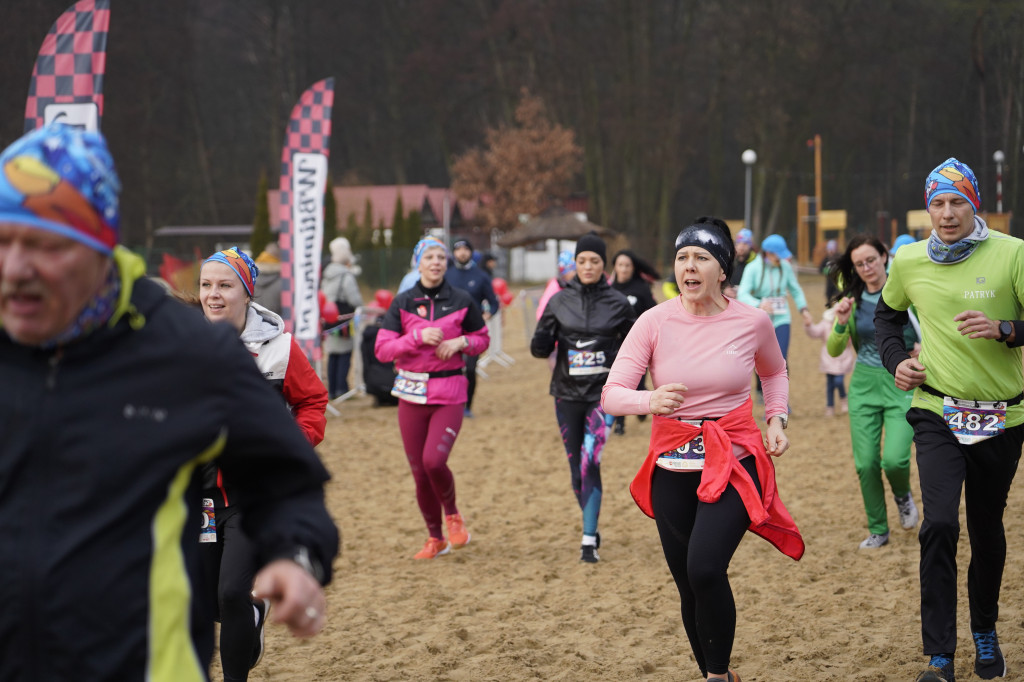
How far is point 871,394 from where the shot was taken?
293 inches

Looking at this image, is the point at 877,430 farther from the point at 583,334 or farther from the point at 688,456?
the point at 688,456

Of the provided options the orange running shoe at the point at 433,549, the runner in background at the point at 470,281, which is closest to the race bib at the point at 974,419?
the orange running shoe at the point at 433,549

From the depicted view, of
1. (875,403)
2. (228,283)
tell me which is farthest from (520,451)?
(228,283)

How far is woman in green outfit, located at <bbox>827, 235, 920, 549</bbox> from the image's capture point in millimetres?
7348

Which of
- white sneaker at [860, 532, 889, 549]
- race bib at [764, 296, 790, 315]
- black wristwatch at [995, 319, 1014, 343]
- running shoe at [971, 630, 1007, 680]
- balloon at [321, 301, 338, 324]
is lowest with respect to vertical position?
white sneaker at [860, 532, 889, 549]

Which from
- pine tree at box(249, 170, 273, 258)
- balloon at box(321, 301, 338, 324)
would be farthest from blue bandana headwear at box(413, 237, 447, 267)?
pine tree at box(249, 170, 273, 258)

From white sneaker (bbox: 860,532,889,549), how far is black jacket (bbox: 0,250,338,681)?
20.0ft

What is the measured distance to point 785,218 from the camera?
57.9 meters

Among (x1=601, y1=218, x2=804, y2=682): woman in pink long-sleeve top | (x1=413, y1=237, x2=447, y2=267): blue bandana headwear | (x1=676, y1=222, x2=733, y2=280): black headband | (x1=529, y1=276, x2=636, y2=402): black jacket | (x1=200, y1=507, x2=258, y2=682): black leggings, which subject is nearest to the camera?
(x1=200, y1=507, x2=258, y2=682): black leggings

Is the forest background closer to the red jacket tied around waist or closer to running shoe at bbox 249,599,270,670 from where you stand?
the red jacket tied around waist

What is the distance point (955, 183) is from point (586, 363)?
10.6ft

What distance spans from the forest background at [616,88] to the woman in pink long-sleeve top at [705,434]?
130ft

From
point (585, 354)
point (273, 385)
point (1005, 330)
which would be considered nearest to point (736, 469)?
point (1005, 330)

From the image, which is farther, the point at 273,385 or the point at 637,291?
the point at 637,291
